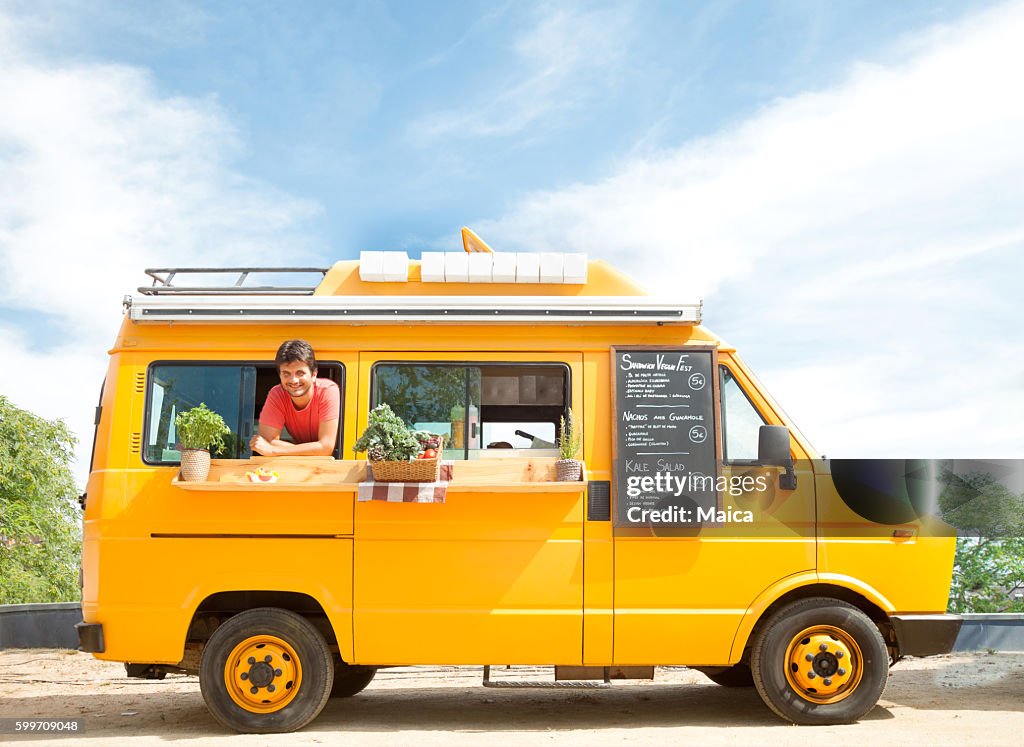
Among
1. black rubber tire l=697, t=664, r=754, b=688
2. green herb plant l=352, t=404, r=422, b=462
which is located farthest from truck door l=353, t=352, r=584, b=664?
black rubber tire l=697, t=664, r=754, b=688

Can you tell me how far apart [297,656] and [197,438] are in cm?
177

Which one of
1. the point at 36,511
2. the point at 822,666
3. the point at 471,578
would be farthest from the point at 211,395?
the point at 36,511

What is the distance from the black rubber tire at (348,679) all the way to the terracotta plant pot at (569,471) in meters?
3.26

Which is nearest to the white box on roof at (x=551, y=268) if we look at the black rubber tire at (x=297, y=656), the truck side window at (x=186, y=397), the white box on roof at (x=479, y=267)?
the white box on roof at (x=479, y=267)

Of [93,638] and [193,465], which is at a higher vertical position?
[193,465]

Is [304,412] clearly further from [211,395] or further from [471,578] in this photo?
[471,578]

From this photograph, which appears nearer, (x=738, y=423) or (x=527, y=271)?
(x=738, y=423)

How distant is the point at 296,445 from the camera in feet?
24.0

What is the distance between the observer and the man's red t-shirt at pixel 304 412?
736cm

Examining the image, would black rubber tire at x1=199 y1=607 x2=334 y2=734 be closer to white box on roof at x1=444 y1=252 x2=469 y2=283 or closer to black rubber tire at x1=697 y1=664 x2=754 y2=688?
white box on roof at x1=444 y1=252 x2=469 y2=283

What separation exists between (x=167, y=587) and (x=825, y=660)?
4.92 metres

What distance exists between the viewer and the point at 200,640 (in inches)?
297

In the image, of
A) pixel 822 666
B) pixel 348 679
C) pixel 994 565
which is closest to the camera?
pixel 822 666

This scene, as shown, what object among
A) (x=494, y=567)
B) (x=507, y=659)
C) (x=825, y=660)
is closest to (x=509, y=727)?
(x=507, y=659)
